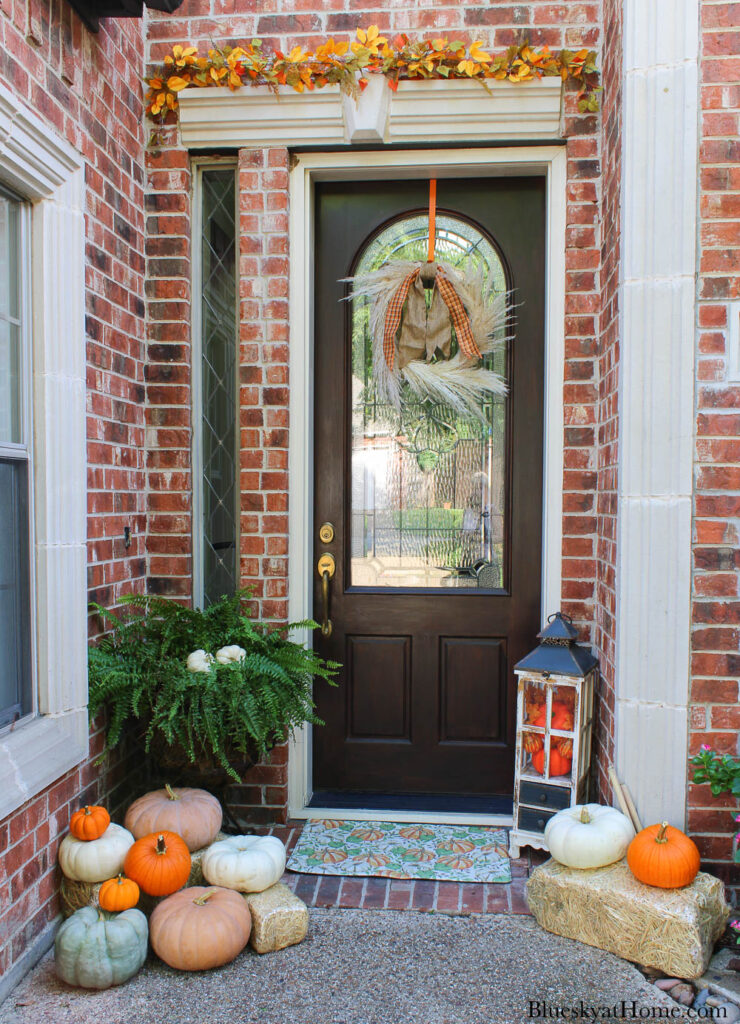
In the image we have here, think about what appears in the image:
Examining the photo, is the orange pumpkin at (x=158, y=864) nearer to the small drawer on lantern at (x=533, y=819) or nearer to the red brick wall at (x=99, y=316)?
the red brick wall at (x=99, y=316)

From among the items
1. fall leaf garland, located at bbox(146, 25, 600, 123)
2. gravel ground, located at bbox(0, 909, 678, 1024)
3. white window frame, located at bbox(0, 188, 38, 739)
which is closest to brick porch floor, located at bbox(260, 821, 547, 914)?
gravel ground, located at bbox(0, 909, 678, 1024)

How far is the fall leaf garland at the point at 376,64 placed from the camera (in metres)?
3.03

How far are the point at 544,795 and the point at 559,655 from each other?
52cm

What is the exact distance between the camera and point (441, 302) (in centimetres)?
335

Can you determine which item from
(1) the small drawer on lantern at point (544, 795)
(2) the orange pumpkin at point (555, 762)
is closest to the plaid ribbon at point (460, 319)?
(2) the orange pumpkin at point (555, 762)

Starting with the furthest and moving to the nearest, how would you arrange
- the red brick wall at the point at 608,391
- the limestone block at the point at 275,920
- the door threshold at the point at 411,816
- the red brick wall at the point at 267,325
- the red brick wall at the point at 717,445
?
the door threshold at the point at 411,816, the red brick wall at the point at 267,325, the red brick wall at the point at 608,391, the red brick wall at the point at 717,445, the limestone block at the point at 275,920

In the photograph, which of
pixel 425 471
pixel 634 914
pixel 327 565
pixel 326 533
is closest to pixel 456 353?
pixel 425 471

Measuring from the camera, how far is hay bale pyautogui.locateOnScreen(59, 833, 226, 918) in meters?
2.46

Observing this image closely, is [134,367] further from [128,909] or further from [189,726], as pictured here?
[128,909]

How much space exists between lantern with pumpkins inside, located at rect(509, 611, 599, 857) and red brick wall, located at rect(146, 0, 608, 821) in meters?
0.32

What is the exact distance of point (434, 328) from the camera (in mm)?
3355

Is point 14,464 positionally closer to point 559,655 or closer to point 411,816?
point 559,655

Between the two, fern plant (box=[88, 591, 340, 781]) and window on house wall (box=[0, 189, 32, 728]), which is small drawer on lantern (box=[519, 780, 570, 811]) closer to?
fern plant (box=[88, 591, 340, 781])

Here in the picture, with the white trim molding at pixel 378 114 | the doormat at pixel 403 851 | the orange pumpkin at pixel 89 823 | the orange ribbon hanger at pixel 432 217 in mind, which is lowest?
the doormat at pixel 403 851
